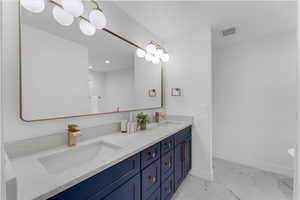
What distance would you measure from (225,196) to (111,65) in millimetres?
2178

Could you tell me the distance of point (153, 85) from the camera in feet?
7.16

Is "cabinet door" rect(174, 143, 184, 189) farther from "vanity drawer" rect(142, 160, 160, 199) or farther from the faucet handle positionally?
the faucet handle

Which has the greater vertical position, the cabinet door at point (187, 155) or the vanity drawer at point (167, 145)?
the vanity drawer at point (167, 145)

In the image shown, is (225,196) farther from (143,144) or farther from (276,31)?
(276,31)

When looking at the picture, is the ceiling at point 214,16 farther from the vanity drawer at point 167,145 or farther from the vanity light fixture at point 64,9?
the vanity drawer at point 167,145

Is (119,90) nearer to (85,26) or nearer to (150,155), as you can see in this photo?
(85,26)

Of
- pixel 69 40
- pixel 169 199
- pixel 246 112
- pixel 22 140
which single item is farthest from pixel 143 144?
pixel 246 112

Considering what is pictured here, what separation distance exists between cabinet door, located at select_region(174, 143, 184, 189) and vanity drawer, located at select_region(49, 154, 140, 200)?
0.80 metres

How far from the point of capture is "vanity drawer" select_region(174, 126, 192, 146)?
1672mm

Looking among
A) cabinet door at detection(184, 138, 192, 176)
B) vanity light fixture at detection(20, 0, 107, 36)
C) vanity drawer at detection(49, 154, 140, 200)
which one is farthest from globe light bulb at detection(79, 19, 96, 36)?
cabinet door at detection(184, 138, 192, 176)

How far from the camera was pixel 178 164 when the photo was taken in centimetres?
170

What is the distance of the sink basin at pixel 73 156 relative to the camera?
0.87 meters

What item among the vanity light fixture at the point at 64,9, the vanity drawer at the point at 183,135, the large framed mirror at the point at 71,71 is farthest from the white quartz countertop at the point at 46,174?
the vanity light fixture at the point at 64,9

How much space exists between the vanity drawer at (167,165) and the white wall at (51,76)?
0.96m
